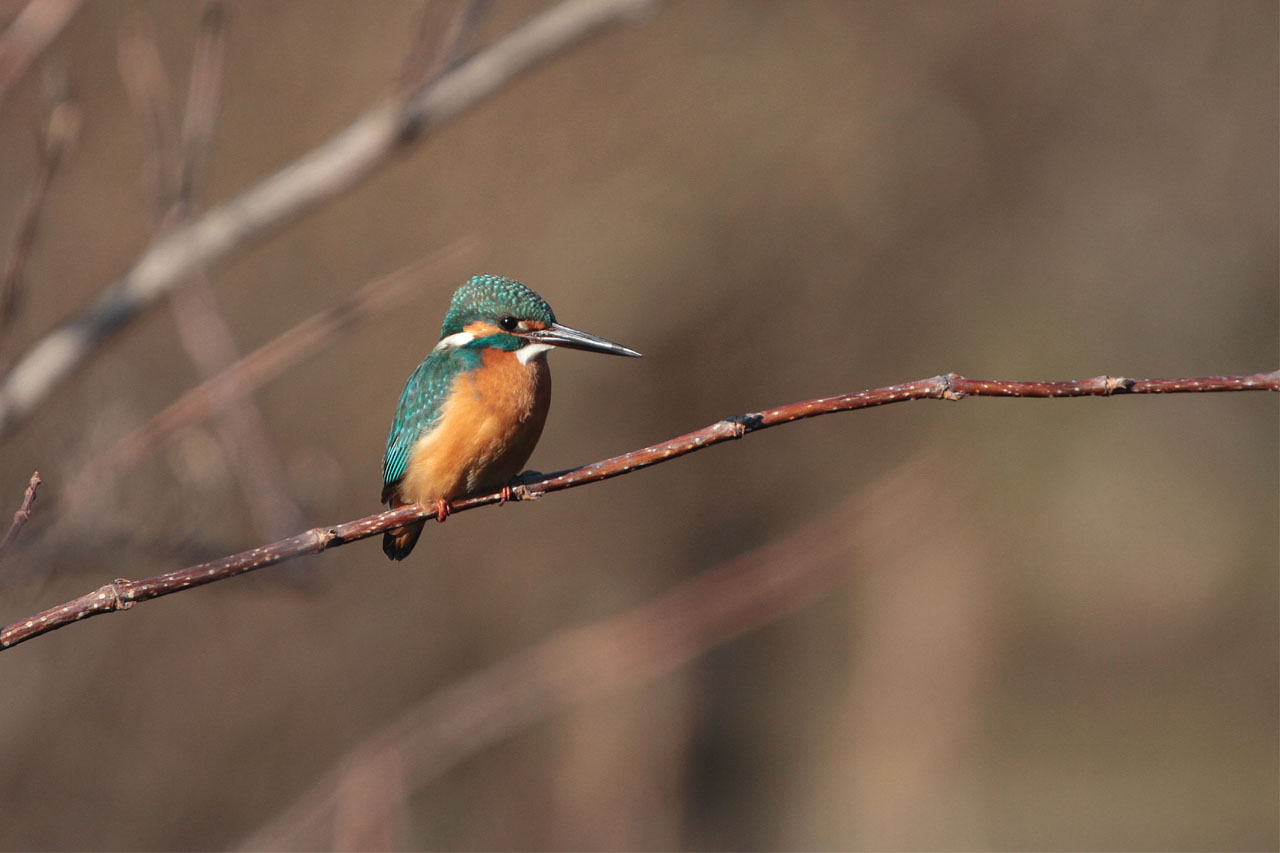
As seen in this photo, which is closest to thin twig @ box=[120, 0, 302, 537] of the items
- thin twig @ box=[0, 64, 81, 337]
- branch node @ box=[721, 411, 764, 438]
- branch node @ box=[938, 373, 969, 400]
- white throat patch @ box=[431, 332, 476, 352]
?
thin twig @ box=[0, 64, 81, 337]

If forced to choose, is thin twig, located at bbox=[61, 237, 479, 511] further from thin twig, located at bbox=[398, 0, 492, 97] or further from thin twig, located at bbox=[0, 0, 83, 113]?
thin twig, located at bbox=[398, 0, 492, 97]

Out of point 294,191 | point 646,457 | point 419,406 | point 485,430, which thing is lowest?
point 646,457

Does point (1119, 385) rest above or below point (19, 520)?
above

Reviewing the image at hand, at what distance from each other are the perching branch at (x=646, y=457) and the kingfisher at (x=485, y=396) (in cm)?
64

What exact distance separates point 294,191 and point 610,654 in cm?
130

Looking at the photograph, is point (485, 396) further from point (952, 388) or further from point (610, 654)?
point (952, 388)

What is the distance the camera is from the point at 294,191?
2672 mm

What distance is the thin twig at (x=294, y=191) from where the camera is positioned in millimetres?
2451

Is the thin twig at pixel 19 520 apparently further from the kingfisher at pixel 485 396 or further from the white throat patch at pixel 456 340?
the white throat patch at pixel 456 340

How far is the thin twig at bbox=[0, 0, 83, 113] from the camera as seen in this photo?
1519 mm

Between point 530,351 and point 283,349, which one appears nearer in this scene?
point 283,349

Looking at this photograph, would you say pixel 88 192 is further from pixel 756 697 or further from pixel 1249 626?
pixel 1249 626

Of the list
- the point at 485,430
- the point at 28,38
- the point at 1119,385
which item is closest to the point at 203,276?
the point at 485,430

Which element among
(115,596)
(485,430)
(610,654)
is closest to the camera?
(115,596)
